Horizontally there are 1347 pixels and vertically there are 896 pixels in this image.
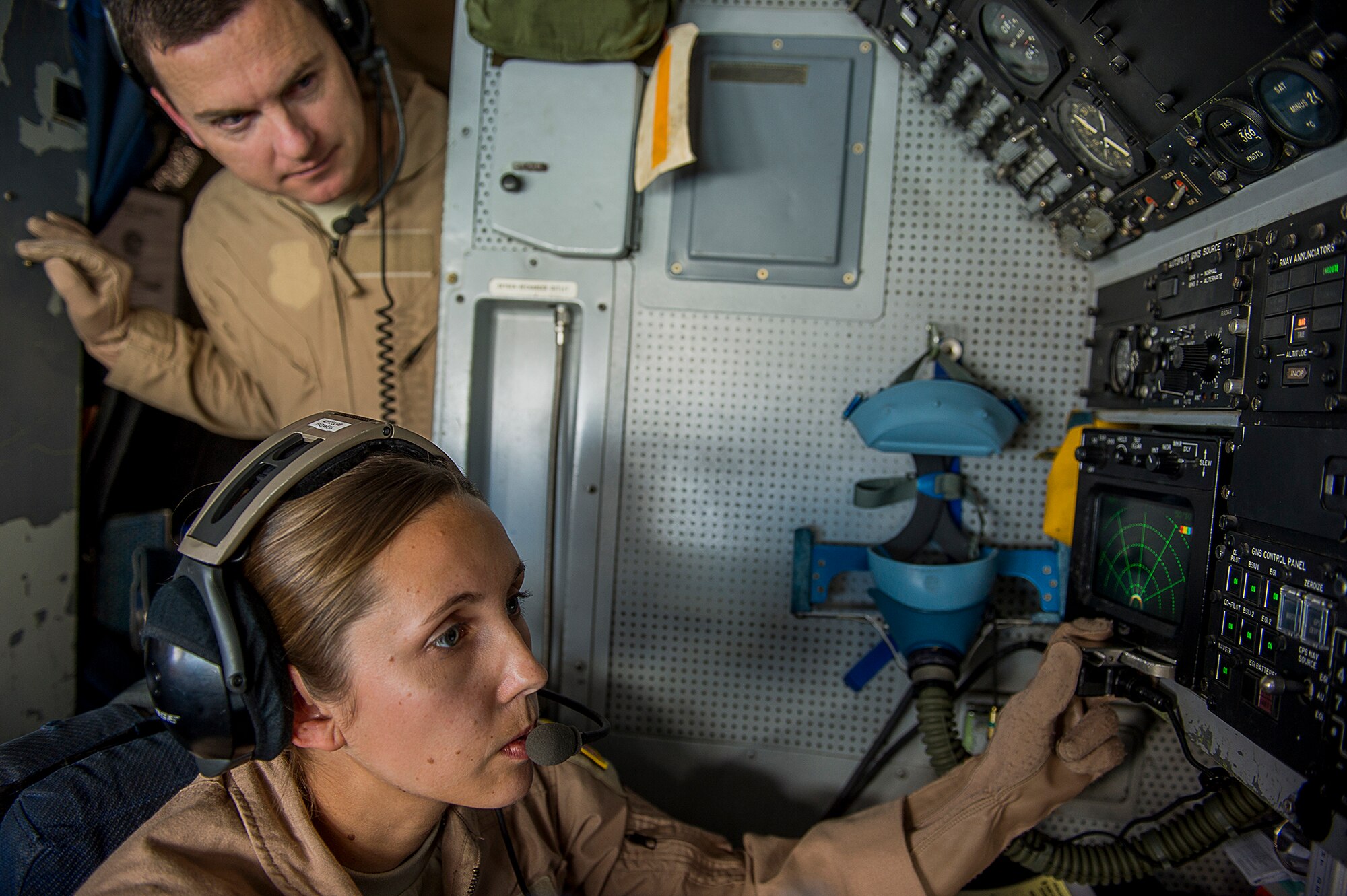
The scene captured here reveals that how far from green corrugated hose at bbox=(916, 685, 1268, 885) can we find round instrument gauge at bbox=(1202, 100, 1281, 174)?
3.61 ft

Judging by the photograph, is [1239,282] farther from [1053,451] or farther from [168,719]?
[168,719]

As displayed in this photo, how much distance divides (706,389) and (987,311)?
0.69 metres

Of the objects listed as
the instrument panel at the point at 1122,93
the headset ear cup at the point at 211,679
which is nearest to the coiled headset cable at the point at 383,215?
the headset ear cup at the point at 211,679

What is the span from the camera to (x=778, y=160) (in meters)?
1.75

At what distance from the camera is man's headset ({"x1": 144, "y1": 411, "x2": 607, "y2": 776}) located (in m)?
0.90

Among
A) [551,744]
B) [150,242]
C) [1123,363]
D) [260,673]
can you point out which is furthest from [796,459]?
[150,242]

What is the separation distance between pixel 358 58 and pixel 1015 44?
1.47 meters

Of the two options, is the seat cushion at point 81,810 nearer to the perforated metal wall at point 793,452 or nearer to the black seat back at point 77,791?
the black seat back at point 77,791

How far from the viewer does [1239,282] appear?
111 cm

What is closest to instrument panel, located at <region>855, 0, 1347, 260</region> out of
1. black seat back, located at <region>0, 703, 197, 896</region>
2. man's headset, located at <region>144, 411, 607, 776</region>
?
man's headset, located at <region>144, 411, 607, 776</region>

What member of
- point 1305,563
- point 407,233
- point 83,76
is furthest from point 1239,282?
point 83,76

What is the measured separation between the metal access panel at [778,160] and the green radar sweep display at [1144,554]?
0.77 m

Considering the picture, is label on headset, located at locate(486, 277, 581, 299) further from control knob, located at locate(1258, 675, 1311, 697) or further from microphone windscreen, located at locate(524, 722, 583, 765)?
control knob, located at locate(1258, 675, 1311, 697)

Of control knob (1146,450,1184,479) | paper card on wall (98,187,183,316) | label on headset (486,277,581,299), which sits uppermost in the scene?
paper card on wall (98,187,183,316)
